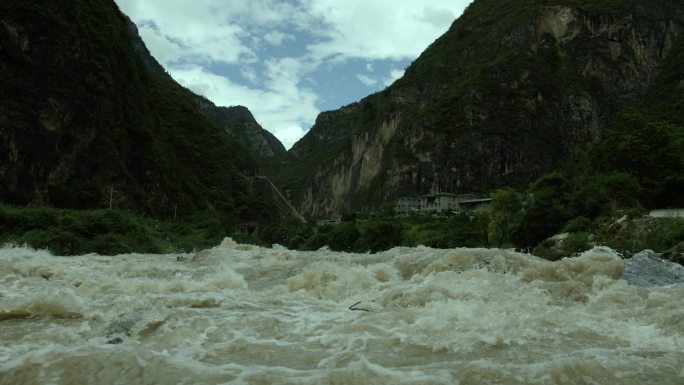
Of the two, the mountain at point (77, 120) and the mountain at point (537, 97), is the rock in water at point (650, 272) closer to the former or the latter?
the mountain at point (77, 120)

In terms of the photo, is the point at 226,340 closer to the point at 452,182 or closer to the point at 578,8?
the point at 452,182

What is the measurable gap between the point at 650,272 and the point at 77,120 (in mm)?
68761

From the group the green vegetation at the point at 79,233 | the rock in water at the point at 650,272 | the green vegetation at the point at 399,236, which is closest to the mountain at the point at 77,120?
the green vegetation at the point at 79,233

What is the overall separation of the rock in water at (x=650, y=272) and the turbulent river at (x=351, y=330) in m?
0.40

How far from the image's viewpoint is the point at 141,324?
30.0 ft

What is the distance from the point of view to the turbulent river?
6.84m

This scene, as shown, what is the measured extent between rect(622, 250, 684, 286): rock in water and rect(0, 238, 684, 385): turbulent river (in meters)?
0.40

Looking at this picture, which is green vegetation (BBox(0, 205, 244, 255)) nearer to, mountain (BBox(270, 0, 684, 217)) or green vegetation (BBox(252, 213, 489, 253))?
green vegetation (BBox(252, 213, 489, 253))

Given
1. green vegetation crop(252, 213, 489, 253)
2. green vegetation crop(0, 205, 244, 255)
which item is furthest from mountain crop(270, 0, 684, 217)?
green vegetation crop(0, 205, 244, 255)

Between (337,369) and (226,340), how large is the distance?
2.40m

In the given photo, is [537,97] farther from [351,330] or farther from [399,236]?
[351,330]

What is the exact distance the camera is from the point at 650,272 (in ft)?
46.0

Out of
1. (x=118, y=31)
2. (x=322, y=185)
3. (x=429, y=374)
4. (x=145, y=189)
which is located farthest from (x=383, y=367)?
(x=322, y=185)

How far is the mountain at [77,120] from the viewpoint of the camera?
198ft
